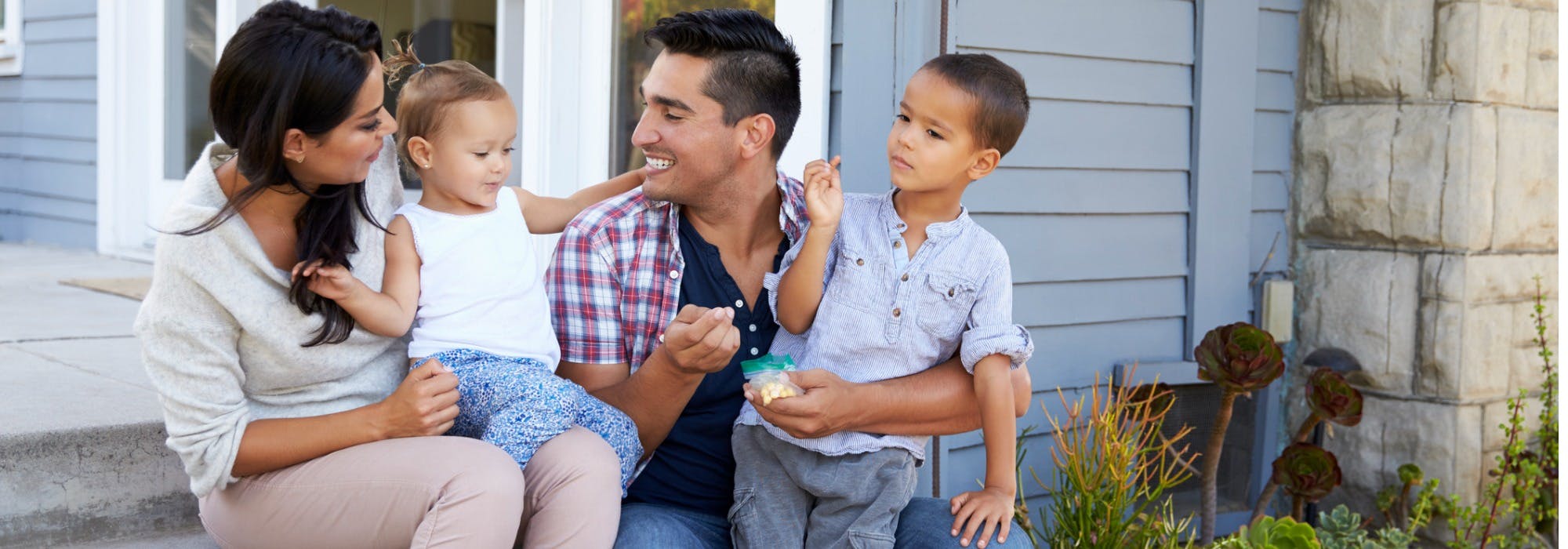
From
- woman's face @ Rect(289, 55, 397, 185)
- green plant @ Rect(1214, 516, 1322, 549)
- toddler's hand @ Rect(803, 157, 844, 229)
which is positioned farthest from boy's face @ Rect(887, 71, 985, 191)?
green plant @ Rect(1214, 516, 1322, 549)

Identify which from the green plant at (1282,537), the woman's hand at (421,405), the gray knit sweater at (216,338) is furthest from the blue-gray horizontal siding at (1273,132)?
the gray knit sweater at (216,338)

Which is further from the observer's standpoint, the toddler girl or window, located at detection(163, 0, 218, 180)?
window, located at detection(163, 0, 218, 180)

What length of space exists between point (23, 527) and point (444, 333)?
2.82 feet

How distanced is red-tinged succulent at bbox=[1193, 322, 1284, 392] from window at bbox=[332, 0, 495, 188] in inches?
89.5

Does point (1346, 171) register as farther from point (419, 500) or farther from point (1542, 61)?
point (419, 500)

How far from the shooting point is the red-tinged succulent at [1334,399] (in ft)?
9.98

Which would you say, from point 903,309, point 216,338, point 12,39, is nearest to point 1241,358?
point 903,309

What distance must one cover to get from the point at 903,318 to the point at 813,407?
232 millimetres

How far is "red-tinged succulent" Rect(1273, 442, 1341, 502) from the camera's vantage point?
3.04 m

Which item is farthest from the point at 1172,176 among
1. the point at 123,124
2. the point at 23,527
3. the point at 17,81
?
the point at 17,81

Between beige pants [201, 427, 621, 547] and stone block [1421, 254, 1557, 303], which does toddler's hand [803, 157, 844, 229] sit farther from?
stone block [1421, 254, 1557, 303]

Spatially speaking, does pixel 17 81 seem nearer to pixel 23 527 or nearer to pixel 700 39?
pixel 23 527

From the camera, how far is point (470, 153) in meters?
1.84

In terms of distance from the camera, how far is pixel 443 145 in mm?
1841
